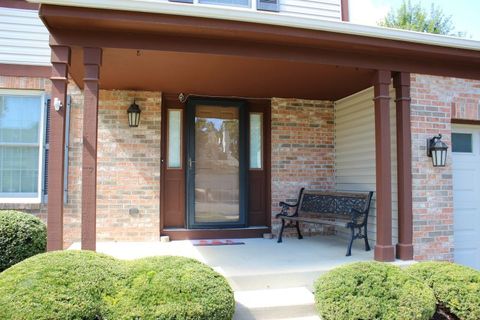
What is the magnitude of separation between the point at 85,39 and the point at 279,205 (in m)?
3.94

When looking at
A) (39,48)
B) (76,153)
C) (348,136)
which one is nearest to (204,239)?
(76,153)

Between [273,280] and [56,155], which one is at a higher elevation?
[56,155]

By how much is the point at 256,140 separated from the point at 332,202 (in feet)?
5.41

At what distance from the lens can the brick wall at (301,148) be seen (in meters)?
6.69

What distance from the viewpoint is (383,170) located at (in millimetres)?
4762

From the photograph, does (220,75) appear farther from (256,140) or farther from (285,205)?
(285,205)

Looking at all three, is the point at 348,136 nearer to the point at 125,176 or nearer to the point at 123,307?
the point at 125,176

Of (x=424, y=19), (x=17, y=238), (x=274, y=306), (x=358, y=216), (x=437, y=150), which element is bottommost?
(x=274, y=306)

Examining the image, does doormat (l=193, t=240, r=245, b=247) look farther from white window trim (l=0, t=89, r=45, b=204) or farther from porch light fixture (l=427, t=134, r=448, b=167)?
porch light fixture (l=427, t=134, r=448, b=167)

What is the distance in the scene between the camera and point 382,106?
4.82 m

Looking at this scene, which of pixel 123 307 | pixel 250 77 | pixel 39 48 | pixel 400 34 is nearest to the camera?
pixel 123 307

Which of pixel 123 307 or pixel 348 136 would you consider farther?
pixel 348 136

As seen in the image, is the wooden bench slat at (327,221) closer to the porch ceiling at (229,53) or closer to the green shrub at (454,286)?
the green shrub at (454,286)

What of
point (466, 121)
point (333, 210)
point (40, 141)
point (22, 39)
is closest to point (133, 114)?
point (40, 141)
